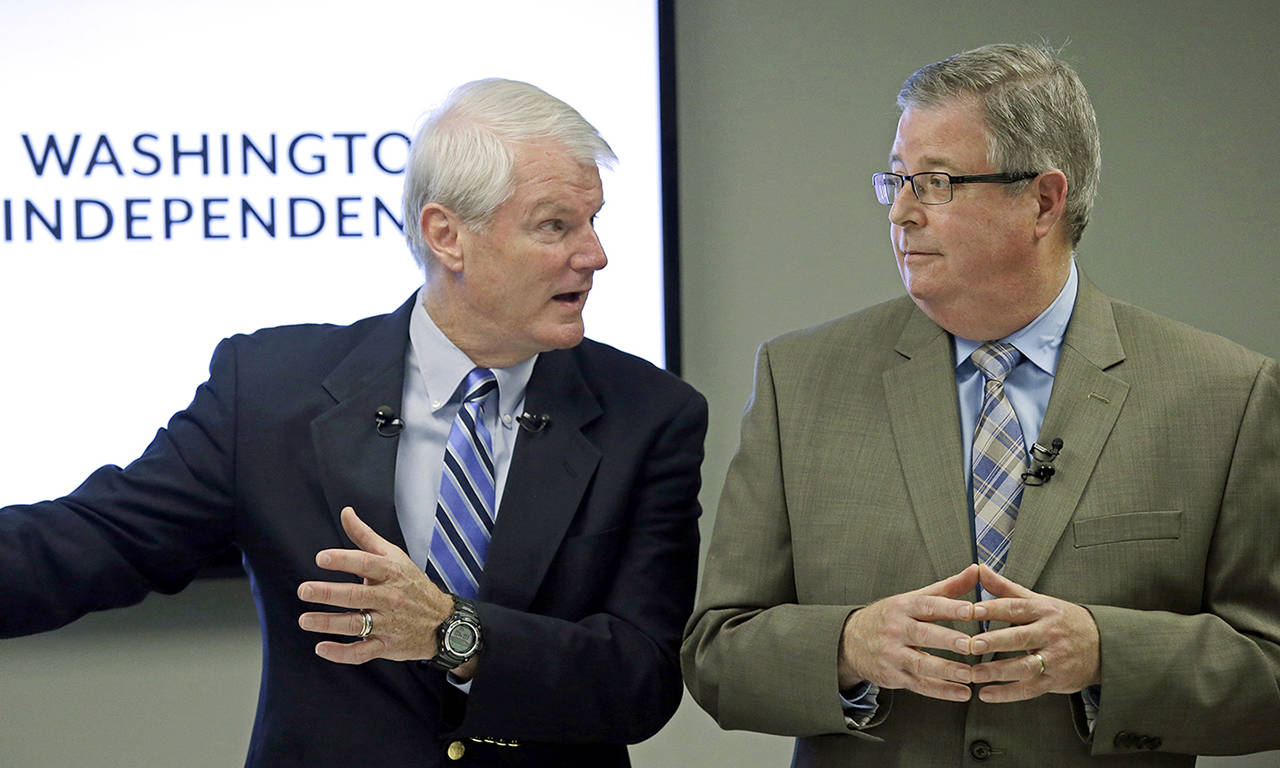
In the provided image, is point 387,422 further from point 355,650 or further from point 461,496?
point 355,650

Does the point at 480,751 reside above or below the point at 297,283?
below

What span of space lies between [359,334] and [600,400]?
0.44 meters

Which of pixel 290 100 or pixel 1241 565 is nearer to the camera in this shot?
pixel 1241 565

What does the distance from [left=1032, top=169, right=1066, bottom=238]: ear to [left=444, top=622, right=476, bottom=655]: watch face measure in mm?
1017

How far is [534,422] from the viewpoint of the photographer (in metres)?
2.08

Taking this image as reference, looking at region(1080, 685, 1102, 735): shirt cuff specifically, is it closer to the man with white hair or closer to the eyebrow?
the man with white hair

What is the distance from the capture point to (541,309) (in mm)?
2074

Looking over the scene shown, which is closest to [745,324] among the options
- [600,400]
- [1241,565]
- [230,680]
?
[600,400]

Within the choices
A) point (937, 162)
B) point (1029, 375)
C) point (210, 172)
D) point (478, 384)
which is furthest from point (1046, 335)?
point (210, 172)

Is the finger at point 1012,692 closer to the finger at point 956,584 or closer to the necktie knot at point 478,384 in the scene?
the finger at point 956,584

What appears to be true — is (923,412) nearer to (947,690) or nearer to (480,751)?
(947,690)

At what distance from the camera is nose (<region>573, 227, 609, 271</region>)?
209 cm

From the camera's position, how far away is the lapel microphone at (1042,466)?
1820mm

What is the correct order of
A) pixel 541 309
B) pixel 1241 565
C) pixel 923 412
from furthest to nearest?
pixel 541 309 < pixel 923 412 < pixel 1241 565
